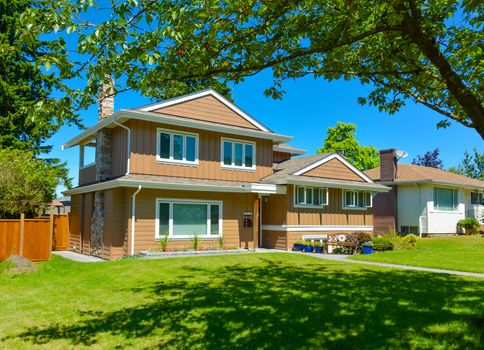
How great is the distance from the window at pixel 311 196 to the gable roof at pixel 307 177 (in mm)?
605

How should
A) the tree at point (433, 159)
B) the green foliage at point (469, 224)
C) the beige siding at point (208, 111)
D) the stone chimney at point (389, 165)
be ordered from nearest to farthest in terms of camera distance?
1. the beige siding at point (208, 111)
2. the green foliage at point (469, 224)
3. the stone chimney at point (389, 165)
4. the tree at point (433, 159)

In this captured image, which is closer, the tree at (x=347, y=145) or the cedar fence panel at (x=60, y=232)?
the cedar fence panel at (x=60, y=232)

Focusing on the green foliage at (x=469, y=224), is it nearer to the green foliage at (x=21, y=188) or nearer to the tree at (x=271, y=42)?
the tree at (x=271, y=42)

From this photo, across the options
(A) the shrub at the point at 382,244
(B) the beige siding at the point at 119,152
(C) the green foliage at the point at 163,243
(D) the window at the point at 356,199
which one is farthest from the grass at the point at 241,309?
(D) the window at the point at 356,199

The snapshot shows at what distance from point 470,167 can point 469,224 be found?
55.6 meters

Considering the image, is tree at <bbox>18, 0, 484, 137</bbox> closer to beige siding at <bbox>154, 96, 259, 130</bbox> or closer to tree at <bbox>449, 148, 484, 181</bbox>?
beige siding at <bbox>154, 96, 259, 130</bbox>

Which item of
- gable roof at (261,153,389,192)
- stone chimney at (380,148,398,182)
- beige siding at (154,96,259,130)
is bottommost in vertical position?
gable roof at (261,153,389,192)

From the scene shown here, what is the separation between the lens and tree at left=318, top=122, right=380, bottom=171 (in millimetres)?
54719

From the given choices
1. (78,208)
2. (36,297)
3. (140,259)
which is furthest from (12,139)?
(36,297)

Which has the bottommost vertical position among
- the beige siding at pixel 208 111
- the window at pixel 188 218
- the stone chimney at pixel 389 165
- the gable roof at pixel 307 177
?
the window at pixel 188 218

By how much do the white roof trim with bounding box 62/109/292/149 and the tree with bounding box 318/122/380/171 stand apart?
34.7 metres

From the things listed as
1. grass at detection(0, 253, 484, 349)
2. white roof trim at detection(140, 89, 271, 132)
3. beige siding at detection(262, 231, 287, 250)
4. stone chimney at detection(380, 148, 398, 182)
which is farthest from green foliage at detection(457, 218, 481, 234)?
grass at detection(0, 253, 484, 349)

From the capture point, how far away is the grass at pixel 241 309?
6.00 m

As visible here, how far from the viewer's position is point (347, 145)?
179 ft
